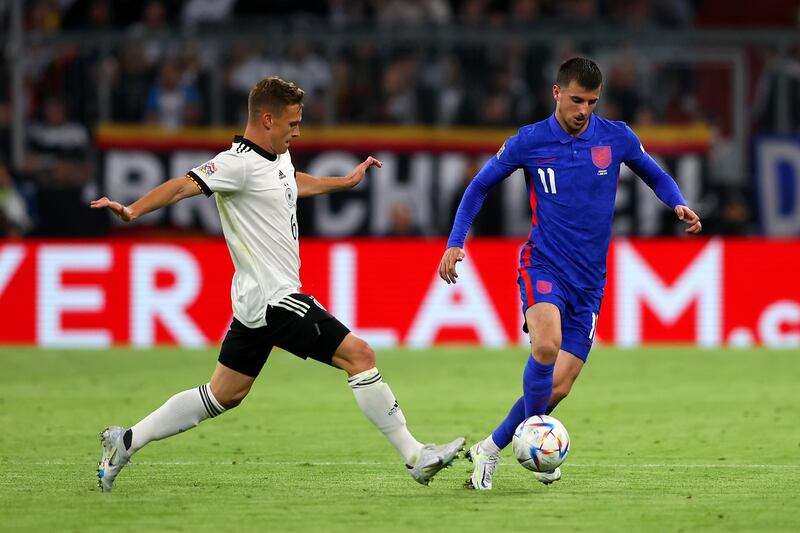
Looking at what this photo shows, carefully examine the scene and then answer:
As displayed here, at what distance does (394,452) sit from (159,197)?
2.91 metres

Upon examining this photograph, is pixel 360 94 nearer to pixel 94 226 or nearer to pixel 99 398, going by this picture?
pixel 94 226

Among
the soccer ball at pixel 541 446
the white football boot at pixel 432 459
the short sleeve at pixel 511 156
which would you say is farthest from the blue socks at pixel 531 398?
the short sleeve at pixel 511 156

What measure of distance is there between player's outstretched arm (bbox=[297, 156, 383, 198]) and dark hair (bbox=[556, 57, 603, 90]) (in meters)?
1.17

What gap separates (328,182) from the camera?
27.7ft

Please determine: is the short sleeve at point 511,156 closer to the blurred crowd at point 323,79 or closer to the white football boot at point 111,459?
the white football boot at point 111,459

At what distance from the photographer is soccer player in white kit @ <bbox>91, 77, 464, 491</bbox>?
25.4 ft

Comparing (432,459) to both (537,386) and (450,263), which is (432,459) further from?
(450,263)

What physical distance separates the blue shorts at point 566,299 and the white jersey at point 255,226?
1.26 metres

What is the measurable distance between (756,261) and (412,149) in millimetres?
4562

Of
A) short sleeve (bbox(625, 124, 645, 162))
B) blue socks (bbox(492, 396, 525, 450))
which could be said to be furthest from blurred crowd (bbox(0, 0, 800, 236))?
blue socks (bbox(492, 396, 525, 450))

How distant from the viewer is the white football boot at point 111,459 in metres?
7.88

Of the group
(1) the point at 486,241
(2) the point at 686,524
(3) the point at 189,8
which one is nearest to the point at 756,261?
(1) the point at 486,241

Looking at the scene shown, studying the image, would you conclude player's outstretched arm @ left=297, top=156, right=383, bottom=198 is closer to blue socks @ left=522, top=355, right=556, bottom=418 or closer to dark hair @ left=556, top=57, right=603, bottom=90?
dark hair @ left=556, top=57, right=603, bottom=90

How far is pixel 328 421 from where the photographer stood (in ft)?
37.1
